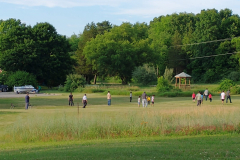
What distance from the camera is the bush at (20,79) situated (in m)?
65.2

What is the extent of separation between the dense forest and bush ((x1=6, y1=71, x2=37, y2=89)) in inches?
136

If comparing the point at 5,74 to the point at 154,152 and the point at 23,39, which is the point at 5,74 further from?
the point at 154,152

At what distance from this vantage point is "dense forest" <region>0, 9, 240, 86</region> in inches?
2785

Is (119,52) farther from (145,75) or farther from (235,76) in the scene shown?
(235,76)

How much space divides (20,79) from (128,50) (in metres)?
24.4

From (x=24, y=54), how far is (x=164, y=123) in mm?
57776

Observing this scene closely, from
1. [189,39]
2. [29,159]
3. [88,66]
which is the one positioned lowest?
[29,159]

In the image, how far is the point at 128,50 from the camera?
75.8m

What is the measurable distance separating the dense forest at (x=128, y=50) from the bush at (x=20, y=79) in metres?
3.44

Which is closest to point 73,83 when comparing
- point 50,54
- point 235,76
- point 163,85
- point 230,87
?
point 50,54

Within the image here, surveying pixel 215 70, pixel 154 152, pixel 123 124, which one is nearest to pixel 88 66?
pixel 215 70

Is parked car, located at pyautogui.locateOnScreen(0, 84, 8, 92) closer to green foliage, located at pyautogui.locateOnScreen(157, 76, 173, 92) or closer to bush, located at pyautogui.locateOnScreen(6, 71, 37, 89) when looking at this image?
bush, located at pyautogui.locateOnScreen(6, 71, 37, 89)

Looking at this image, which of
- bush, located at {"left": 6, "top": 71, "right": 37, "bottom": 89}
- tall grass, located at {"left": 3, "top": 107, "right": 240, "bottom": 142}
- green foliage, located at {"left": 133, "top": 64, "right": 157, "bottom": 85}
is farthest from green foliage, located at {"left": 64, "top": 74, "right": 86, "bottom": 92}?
tall grass, located at {"left": 3, "top": 107, "right": 240, "bottom": 142}

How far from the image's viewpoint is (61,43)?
7550 cm
